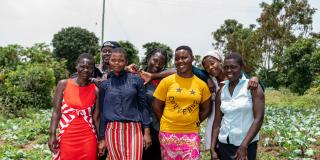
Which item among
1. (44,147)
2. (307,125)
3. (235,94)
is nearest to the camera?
(235,94)

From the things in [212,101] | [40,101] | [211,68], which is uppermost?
[211,68]

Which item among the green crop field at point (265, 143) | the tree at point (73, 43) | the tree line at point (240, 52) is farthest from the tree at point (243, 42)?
the green crop field at point (265, 143)

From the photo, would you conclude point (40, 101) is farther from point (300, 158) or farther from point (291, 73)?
point (291, 73)

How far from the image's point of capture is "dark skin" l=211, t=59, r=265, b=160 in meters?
4.04

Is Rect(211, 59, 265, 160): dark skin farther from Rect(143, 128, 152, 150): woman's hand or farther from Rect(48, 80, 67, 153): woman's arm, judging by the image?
Rect(48, 80, 67, 153): woman's arm

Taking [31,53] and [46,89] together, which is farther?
[31,53]

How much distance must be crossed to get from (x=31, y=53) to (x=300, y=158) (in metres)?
19.6

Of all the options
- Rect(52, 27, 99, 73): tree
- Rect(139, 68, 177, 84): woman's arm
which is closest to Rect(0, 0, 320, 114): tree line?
Rect(52, 27, 99, 73): tree

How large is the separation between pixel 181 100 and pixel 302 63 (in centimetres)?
2381

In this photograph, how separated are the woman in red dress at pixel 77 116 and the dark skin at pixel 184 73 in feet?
2.07

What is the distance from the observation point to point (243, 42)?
125ft

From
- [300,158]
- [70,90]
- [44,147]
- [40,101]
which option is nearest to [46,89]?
[40,101]

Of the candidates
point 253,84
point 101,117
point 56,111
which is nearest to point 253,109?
point 253,84

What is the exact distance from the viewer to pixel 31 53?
24.4 metres
